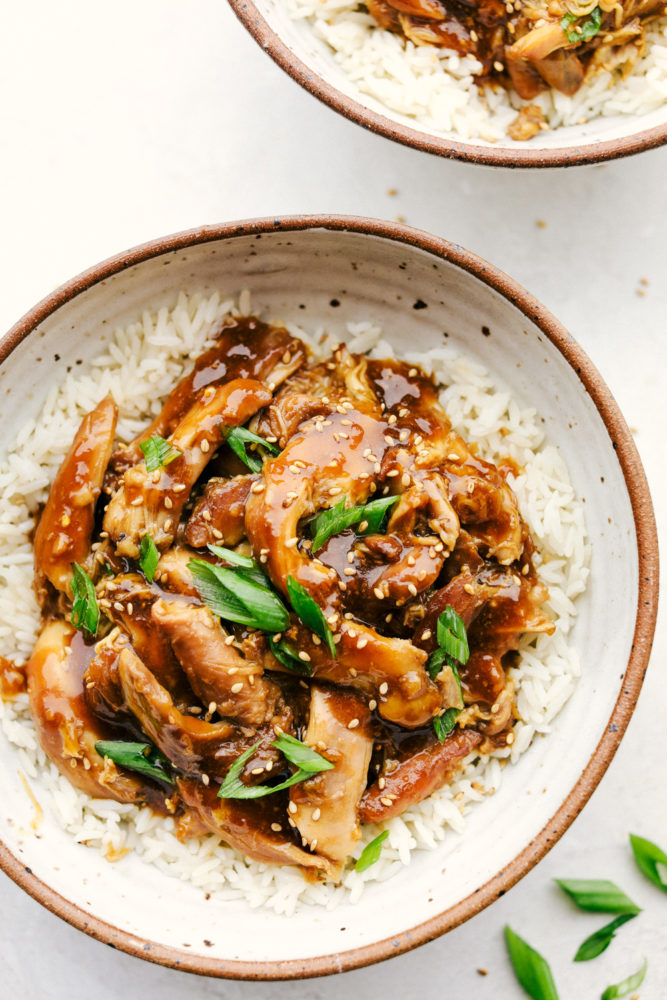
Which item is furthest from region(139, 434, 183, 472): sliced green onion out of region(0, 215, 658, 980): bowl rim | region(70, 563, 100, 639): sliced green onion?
region(0, 215, 658, 980): bowl rim

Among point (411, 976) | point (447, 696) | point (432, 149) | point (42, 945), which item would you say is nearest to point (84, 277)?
point (432, 149)

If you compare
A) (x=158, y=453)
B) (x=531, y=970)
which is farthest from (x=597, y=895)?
(x=158, y=453)

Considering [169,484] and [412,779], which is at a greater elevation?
[169,484]

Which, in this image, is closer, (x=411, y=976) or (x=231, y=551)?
(x=231, y=551)

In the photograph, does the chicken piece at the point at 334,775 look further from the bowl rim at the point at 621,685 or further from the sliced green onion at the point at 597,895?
the sliced green onion at the point at 597,895

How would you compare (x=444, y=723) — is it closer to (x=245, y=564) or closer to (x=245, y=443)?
(x=245, y=564)

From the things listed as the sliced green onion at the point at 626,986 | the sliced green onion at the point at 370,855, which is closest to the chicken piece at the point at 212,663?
the sliced green onion at the point at 370,855

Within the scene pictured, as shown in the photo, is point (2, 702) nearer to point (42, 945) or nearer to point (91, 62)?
point (42, 945)
